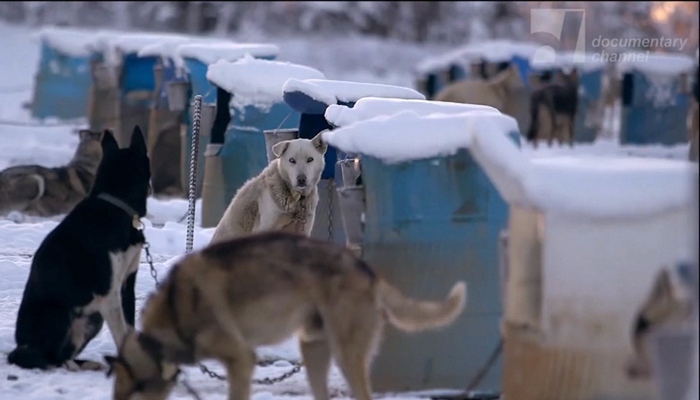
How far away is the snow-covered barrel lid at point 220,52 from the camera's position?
13883 mm

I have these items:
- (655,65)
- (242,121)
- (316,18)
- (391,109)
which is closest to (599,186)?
(391,109)

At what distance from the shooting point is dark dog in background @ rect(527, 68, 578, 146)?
22.5 m

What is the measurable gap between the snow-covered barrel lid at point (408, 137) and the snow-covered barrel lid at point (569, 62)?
66.2 ft

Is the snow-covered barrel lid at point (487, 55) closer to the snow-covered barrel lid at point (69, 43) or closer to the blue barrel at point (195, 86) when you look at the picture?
the snow-covered barrel lid at point (69, 43)

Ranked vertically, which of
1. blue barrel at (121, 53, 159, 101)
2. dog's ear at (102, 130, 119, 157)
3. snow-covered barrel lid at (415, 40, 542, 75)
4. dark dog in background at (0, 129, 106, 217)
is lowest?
dark dog in background at (0, 129, 106, 217)

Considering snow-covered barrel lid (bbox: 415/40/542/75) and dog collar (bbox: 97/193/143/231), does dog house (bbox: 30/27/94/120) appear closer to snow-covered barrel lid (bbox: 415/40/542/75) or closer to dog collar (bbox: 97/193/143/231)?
snow-covered barrel lid (bbox: 415/40/542/75)

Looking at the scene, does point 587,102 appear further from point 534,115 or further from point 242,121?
point 242,121

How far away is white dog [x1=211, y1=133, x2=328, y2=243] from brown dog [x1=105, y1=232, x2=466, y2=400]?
10.1 feet

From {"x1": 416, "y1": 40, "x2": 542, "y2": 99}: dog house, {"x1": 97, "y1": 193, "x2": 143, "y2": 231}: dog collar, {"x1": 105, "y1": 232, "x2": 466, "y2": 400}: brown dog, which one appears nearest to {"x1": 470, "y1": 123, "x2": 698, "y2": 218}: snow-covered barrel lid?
{"x1": 105, "y1": 232, "x2": 466, "y2": 400}: brown dog

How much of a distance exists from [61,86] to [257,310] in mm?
19085

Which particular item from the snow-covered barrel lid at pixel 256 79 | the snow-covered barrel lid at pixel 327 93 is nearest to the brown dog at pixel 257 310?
the snow-covered barrel lid at pixel 327 93

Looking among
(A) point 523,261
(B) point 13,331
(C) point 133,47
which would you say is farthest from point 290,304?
(C) point 133,47

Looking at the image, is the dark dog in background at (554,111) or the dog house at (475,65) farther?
the dog house at (475,65)

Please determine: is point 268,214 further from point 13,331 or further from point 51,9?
point 51,9
